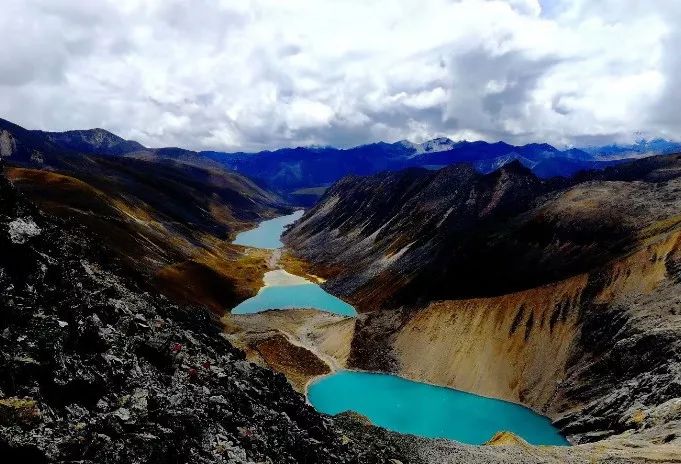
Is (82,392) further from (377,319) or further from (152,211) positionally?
(152,211)

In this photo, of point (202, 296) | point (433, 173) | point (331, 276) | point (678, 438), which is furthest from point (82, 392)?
point (433, 173)

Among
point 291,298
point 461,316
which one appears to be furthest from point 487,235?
point 291,298

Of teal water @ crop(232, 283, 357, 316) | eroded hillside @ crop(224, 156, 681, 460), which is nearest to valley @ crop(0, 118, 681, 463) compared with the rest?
eroded hillside @ crop(224, 156, 681, 460)

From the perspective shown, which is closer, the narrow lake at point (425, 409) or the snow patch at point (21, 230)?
the snow patch at point (21, 230)

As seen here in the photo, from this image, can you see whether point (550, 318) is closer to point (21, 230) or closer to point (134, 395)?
point (134, 395)

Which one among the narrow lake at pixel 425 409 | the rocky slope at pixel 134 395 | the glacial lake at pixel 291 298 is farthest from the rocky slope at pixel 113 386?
the glacial lake at pixel 291 298

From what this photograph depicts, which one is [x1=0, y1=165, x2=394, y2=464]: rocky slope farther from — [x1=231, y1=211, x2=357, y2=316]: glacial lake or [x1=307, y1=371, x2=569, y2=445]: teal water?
[x1=231, y1=211, x2=357, y2=316]: glacial lake

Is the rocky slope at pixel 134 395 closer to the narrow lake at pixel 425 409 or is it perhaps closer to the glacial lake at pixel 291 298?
the narrow lake at pixel 425 409
